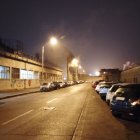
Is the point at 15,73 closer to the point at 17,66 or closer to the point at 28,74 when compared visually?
the point at 17,66

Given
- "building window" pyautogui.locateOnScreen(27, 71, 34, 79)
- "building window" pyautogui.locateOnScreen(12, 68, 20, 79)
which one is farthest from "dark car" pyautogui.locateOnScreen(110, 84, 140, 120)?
"building window" pyautogui.locateOnScreen(27, 71, 34, 79)

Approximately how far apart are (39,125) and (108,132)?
2.99m

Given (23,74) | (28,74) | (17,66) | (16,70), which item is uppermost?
(17,66)

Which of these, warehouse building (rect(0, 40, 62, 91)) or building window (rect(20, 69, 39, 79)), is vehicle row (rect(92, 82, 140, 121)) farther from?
building window (rect(20, 69, 39, 79))

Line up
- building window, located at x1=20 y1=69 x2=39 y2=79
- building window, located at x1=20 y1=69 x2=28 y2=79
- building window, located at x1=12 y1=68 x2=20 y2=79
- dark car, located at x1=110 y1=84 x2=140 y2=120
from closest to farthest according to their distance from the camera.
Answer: dark car, located at x1=110 y1=84 x2=140 y2=120 → building window, located at x1=12 y1=68 x2=20 y2=79 → building window, located at x1=20 y1=69 x2=28 y2=79 → building window, located at x1=20 y1=69 x2=39 y2=79

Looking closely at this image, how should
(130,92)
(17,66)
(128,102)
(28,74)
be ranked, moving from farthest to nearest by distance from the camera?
(28,74)
(17,66)
(130,92)
(128,102)

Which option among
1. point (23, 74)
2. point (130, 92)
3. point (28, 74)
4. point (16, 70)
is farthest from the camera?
point (28, 74)

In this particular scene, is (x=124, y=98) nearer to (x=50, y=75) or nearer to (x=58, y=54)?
(x=50, y=75)

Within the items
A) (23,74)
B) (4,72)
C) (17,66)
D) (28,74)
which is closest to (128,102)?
(4,72)

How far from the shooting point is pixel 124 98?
13000 mm

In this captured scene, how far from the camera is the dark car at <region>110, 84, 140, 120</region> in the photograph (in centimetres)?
1238

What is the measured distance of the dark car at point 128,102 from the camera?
1238cm

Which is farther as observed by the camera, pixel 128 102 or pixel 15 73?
pixel 15 73

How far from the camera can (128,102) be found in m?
12.7
